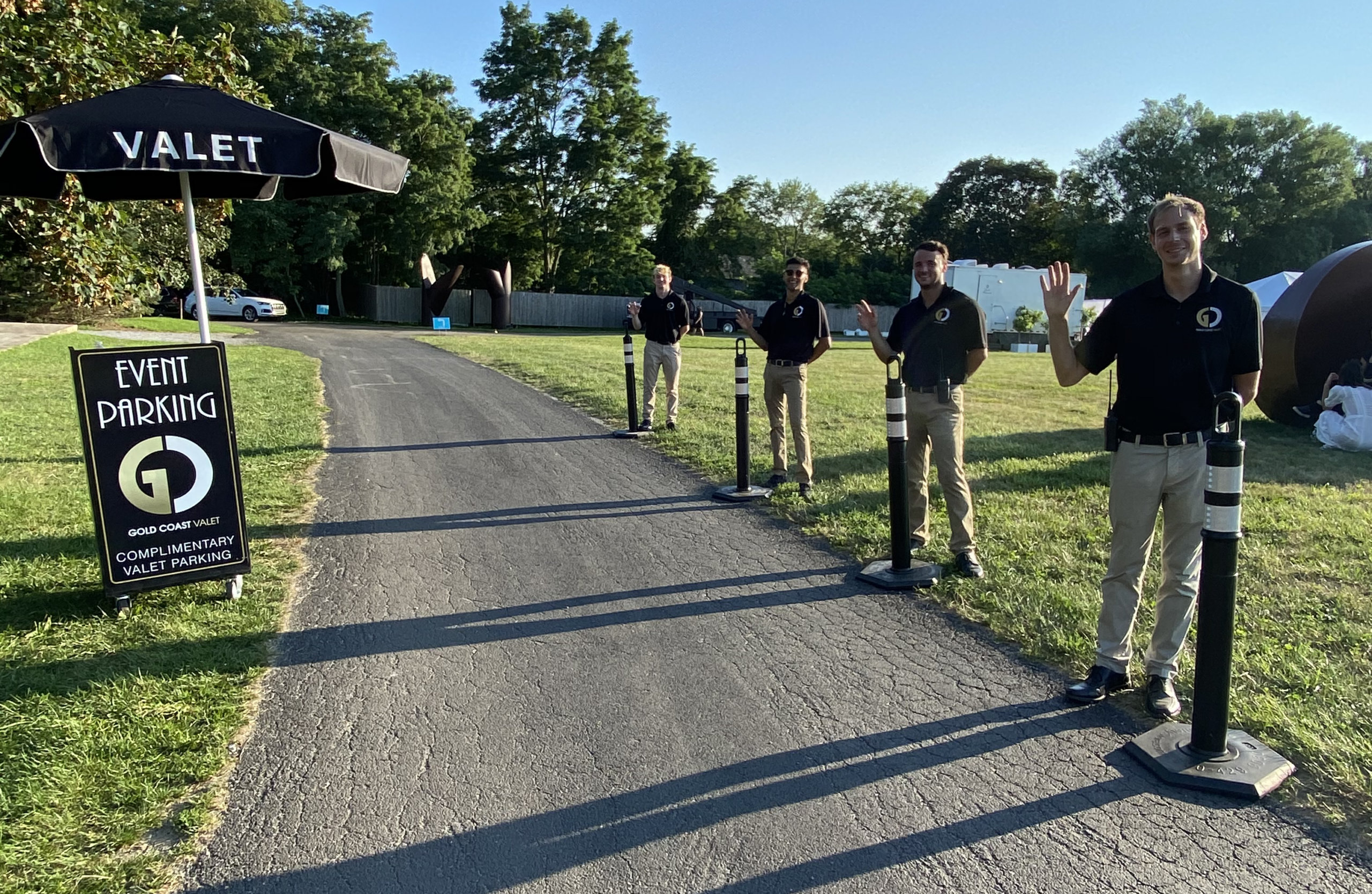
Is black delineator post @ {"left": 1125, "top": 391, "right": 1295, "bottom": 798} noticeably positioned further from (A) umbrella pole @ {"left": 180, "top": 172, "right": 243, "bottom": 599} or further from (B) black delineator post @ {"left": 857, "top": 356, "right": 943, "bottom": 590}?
(A) umbrella pole @ {"left": 180, "top": 172, "right": 243, "bottom": 599}

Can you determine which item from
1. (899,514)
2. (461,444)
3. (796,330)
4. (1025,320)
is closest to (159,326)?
(461,444)

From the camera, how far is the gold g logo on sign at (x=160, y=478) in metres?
4.53

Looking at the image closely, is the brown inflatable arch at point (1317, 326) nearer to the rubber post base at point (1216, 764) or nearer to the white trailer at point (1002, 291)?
the rubber post base at point (1216, 764)

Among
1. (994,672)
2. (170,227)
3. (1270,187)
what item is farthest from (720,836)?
(1270,187)

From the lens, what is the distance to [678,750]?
3.42 metres

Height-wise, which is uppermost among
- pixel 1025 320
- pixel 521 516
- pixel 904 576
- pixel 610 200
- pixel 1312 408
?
pixel 610 200

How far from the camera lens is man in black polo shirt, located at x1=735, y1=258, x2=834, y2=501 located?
755 centimetres

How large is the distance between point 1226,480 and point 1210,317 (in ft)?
2.75

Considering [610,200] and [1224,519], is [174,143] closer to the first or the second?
[1224,519]

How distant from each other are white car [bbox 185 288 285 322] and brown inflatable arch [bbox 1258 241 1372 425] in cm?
3497

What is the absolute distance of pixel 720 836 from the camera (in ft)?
9.43

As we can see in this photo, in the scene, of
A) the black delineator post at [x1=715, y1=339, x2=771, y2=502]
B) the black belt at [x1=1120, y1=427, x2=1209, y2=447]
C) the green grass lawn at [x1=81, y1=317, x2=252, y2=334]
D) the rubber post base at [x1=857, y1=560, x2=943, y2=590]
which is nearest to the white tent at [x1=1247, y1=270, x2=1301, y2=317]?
the black delineator post at [x1=715, y1=339, x2=771, y2=502]

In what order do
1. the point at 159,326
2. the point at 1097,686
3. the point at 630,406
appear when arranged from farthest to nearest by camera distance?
the point at 159,326 < the point at 630,406 < the point at 1097,686

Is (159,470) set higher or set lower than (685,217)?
lower
